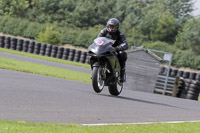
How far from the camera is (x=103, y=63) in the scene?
10.4 metres

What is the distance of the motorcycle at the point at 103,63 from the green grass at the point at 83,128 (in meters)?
3.00

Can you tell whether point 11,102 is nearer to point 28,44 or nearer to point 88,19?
point 28,44

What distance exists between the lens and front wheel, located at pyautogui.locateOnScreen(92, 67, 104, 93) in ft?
33.0

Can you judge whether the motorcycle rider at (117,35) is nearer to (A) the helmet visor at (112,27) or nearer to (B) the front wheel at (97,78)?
(A) the helmet visor at (112,27)

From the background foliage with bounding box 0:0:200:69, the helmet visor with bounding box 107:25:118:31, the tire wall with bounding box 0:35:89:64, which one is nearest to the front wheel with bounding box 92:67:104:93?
the helmet visor with bounding box 107:25:118:31

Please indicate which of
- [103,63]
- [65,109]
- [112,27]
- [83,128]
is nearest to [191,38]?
[112,27]

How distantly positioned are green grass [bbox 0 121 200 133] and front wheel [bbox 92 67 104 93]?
9.44ft

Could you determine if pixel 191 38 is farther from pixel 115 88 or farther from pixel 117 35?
pixel 117 35

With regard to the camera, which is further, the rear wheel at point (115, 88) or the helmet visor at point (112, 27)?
the rear wheel at point (115, 88)

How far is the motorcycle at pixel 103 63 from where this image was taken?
1009cm

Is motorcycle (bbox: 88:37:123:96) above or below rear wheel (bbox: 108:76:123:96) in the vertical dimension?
above

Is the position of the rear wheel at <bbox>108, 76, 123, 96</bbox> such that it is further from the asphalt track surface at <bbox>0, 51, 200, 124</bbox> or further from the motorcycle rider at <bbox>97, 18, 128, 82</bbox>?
the asphalt track surface at <bbox>0, 51, 200, 124</bbox>

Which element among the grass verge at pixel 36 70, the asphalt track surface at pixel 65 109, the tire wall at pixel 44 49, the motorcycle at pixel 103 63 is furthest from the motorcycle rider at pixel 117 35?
the tire wall at pixel 44 49

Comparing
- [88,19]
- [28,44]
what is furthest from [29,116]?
[88,19]
